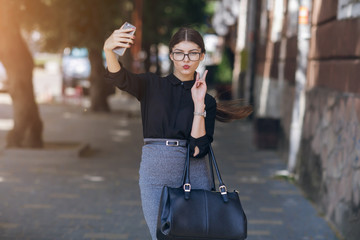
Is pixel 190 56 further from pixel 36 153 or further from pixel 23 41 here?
pixel 23 41

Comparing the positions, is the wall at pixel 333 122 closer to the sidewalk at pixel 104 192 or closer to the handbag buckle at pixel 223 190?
the sidewalk at pixel 104 192

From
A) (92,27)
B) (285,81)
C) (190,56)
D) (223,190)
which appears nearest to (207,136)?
(223,190)

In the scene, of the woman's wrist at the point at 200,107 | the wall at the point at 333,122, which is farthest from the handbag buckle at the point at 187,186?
the wall at the point at 333,122

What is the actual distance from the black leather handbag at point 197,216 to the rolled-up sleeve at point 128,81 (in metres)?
0.60

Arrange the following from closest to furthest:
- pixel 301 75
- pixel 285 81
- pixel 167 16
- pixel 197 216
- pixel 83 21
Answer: pixel 197 216, pixel 301 75, pixel 285 81, pixel 83 21, pixel 167 16

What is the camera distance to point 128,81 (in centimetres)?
332

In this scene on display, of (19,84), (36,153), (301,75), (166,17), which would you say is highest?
(166,17)

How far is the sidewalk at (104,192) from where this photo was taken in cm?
596

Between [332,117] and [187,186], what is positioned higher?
[187,186]

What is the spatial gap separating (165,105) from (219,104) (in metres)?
0.50

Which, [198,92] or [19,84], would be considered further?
[19,84]

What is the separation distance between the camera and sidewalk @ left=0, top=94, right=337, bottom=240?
19.5 ft

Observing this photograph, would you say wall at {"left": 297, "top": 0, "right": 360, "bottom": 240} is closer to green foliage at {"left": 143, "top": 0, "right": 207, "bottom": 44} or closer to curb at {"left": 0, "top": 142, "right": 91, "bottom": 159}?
curb at {"left": 0, "top": 142, "right": 91, "bottom": 159}

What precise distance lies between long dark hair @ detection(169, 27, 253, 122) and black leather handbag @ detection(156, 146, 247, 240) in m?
0.68
